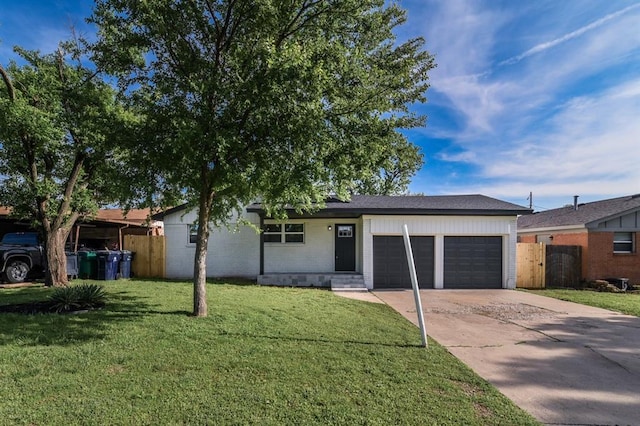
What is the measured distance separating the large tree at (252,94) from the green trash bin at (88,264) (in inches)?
333

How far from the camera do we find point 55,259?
33.9 feet

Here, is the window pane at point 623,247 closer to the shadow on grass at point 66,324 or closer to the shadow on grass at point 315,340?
the shadow on grass at point 315,340

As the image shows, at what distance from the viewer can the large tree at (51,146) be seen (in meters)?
9.08

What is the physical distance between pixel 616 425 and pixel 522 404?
0.78 meters

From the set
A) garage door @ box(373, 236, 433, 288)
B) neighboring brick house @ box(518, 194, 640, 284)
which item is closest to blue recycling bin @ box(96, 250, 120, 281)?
garage door @ box(373, 236, 433, 288)

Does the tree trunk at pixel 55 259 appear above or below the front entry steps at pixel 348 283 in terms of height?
above

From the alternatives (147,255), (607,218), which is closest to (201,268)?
(147,255)

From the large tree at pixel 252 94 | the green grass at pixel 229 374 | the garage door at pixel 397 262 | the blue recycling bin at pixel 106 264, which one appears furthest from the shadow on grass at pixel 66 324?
the garage door at pixel 397 262

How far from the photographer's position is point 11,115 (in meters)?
8.35

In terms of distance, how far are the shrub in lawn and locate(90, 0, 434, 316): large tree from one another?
2365 millimetres

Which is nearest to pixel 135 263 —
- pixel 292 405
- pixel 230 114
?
pixel 230 114

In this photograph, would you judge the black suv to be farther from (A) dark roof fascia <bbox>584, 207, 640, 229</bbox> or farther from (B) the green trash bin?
(A) dark roof fascia <bbox>584, 207, 640, 229</bbox>

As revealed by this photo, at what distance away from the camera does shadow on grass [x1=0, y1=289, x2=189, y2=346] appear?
16.9 feet

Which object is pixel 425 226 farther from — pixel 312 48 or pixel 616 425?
pixel 616 425
